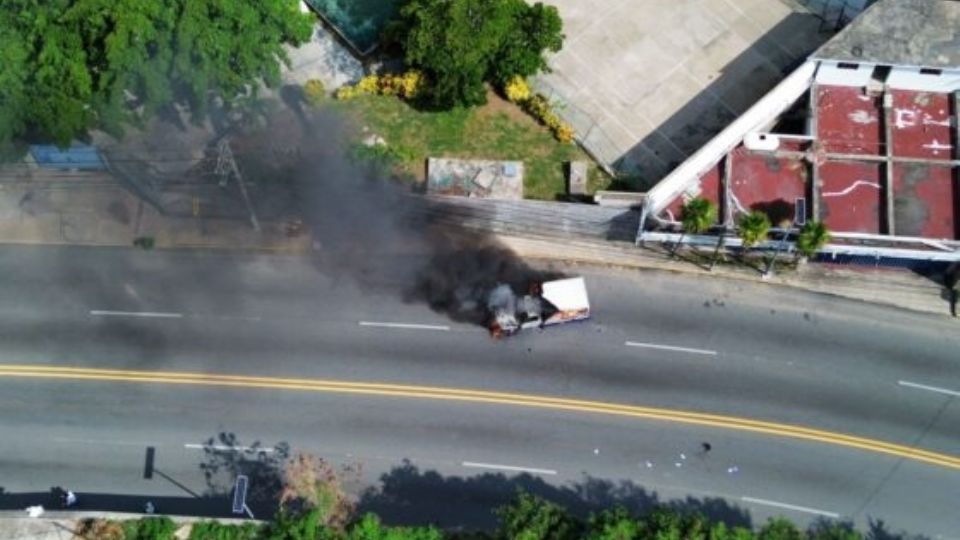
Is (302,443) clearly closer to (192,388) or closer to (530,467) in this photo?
(192,388)

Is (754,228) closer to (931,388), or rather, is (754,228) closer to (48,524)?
(931,388)

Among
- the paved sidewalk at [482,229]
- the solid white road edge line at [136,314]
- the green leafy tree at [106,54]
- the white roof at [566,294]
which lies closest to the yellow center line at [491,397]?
the solid white road edge line at [136,314]

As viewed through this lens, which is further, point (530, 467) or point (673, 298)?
point (673, 298)

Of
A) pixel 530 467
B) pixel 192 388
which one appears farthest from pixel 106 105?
pixel 530 467

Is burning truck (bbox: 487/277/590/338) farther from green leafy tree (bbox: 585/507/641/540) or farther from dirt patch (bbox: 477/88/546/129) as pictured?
green leafy tree (bbox: 585/507/641/540)

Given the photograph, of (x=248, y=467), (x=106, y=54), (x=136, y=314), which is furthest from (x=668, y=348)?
(x=106, y=54)
